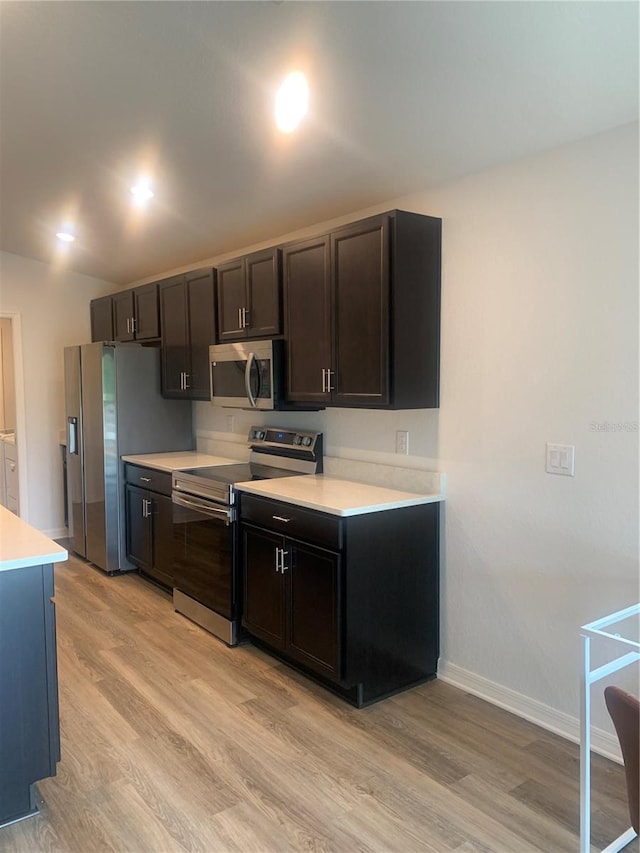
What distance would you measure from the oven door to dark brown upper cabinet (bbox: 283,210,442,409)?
0.88 m

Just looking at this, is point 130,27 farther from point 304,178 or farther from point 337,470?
point 337,470

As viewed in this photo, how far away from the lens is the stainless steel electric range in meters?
3.34

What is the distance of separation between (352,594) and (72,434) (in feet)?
10.2

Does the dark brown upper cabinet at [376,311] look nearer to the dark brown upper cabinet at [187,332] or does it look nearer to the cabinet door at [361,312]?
the cabinet door at [361,312]

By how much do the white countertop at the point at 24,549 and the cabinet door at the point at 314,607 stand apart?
1087mm

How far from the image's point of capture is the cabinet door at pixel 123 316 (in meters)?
4.99

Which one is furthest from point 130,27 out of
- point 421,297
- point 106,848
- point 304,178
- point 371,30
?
point 106,848

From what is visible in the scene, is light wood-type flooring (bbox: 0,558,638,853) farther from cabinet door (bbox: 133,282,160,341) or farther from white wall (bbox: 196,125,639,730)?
cabinet door (bbox: 133,282,160,341)

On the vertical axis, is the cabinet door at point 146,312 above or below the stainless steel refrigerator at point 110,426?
above

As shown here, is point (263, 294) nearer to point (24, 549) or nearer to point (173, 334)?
point (173, 334)

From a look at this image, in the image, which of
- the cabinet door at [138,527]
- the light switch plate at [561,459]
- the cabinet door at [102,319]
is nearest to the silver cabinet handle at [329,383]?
the light switch plate at [561,459]

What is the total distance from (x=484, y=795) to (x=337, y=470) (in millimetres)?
1763

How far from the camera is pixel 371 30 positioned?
194 centimetres

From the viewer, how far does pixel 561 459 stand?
2477 mm
